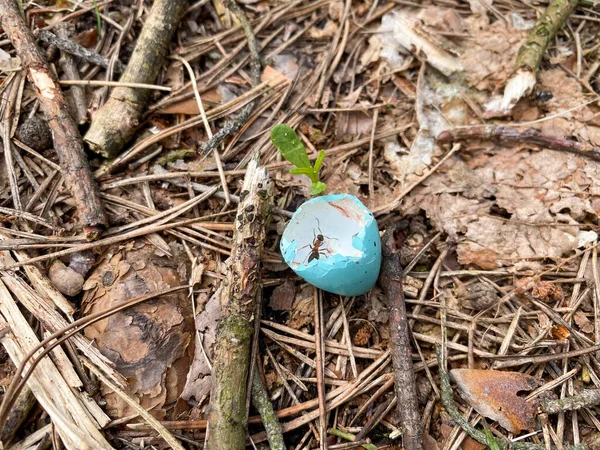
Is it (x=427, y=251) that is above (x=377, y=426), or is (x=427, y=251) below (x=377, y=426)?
above

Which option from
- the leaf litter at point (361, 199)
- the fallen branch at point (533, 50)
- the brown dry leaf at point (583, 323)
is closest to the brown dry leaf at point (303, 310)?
the leaf litter at point (361, 199)

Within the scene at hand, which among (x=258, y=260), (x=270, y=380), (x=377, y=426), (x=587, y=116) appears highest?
(x=258, y=260)

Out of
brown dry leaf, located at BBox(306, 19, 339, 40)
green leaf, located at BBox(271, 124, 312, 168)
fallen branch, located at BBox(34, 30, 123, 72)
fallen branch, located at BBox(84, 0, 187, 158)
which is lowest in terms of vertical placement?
green leaf, located at BBox(271, 124, 312, 168)

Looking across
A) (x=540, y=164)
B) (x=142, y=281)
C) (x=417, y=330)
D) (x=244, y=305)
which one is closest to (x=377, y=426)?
(x=417, y=330)

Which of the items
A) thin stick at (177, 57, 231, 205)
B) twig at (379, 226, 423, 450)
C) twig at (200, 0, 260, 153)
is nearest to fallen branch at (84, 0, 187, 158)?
thin stick at (177, 57, 231, 205)

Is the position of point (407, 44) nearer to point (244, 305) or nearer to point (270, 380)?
point (244, 305)

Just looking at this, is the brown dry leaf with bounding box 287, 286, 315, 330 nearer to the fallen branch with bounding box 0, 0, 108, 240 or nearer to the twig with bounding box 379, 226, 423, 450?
the twig with bounding box 379, 226, 423, 450
